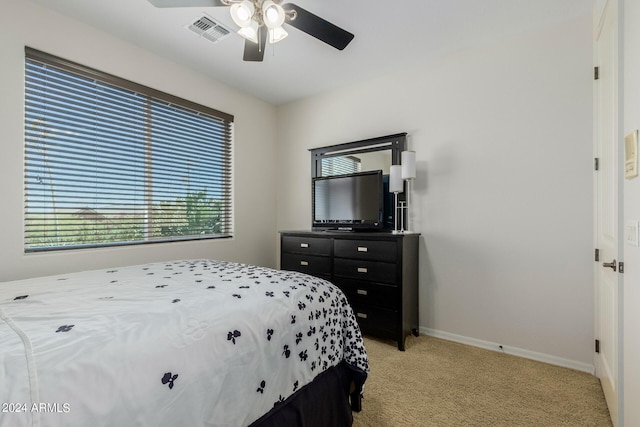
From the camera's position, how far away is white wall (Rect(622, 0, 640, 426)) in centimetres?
119

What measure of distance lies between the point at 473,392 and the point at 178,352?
1881 millimetres

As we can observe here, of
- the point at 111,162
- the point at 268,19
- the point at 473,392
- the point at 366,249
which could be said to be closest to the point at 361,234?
the point at 366,249

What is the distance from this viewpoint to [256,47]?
6.88ft

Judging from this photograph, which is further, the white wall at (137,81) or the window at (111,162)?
the window at (111,162)

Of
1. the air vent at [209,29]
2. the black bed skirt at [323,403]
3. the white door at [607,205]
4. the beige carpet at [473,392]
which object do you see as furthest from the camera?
the air vent at [209,29]

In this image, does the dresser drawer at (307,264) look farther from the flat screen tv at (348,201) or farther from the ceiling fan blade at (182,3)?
the ceiling fan blade at (182,3)

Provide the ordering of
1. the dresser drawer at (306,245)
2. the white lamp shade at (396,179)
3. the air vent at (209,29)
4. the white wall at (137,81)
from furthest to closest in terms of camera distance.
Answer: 1. the dresser drawer at (306,245)
2. the white lamp shade at (396,179)
3. the air vent at (209,29)
4. the white wall at (137,81)

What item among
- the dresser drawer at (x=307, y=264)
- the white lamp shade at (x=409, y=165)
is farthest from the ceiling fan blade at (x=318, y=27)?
→ the dresser drawer at (x=307, y=264)

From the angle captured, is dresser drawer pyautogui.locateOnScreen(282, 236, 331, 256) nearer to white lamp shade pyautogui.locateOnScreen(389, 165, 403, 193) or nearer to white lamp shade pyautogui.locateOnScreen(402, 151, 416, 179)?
white lamp shade pyautogui.locateOnScreen(389, 165, 403, 193)

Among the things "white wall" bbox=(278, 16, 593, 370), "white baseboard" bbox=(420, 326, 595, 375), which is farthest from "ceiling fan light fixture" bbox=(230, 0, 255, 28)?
"white baseboard" bbox=(420, 326, 595, 375)

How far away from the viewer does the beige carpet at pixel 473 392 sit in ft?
5.36

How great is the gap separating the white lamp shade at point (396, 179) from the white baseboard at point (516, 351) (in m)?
1.40

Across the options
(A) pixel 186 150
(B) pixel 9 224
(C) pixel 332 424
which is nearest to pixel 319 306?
(C) pixel 332 424

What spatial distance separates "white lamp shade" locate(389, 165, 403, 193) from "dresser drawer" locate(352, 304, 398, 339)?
3.77ft
